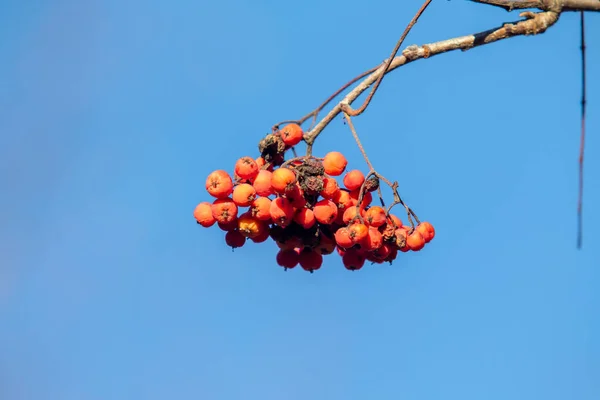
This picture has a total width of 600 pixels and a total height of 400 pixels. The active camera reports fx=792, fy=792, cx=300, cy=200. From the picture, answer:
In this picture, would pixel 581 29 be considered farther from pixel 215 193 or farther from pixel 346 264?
pixel 215 193

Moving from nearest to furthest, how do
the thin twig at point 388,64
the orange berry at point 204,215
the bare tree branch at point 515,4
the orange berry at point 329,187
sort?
1. the thin twig at point 388,64
2. the bare tree branch at point 515,4
3. the orange berry at point 329,187
4. the orange berry at point 204,215

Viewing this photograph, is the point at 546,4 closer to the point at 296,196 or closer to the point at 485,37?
the point at 485,37

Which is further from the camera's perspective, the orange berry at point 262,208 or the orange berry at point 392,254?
the orange berry at point 392,254

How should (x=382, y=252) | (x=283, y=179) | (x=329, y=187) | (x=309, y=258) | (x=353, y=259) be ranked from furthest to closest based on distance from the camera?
(x=309, y=258) → (x=353, y=259) → (x=382, y=252) → (x=329, y=187) → (x=283, y=179)

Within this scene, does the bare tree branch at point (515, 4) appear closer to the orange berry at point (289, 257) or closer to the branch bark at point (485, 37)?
the branch bark at point (485, 37)

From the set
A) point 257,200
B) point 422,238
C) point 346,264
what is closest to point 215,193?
point 257,200

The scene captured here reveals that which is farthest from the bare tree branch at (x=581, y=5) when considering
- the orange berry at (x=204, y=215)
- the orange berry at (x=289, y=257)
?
the orange berry at (x=204, y=215)

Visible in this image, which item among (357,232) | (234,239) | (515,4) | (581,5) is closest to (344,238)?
(357,232)
